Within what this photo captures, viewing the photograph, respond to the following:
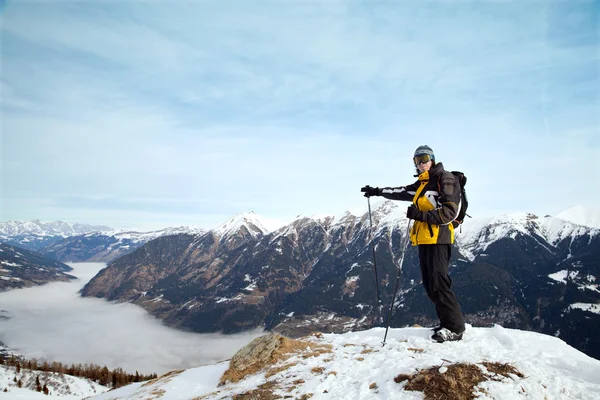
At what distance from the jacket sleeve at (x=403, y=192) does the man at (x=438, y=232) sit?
548 millimetres

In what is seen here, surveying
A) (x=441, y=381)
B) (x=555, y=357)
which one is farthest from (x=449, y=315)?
(x=441, y=381)

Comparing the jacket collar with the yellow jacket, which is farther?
the jacket collar

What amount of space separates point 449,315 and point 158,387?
40.6 feet

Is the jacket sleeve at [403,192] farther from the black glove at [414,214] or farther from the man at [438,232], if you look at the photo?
the black glove at [414,214]

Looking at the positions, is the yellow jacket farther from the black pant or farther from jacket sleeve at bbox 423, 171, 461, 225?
the black pant

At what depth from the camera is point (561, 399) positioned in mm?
6797

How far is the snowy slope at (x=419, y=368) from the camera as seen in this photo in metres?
7.25

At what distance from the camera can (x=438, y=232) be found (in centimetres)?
1009

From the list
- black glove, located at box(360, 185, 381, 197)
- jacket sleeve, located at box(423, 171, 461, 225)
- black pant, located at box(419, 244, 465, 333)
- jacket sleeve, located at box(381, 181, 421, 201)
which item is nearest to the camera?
jacket sleeve, located at box(423, 171, 461, 225)

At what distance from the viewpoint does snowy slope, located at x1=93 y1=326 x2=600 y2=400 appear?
7254 millimetres

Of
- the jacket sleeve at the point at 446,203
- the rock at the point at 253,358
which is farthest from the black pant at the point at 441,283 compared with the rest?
the rock at the point at 253,358

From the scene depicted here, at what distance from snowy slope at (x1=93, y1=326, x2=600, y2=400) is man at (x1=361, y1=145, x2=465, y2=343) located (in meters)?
0.76

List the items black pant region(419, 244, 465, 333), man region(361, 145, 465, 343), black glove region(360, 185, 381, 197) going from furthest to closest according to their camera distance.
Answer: black glove region(360, 185, 381, 197) < black pant region(419, 244, 465, 333) < man region(361, 145, 465, 343)

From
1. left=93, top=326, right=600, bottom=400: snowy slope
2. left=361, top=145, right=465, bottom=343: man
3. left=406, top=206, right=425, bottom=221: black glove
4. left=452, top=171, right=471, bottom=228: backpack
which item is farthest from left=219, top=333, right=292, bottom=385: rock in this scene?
left=452, top=171, right=471, bottom=228: backpack
